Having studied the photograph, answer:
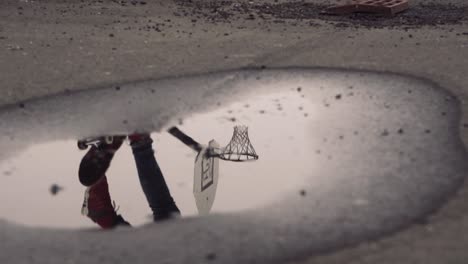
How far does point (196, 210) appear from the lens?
17.4 ft

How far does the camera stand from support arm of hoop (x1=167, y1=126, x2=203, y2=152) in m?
6.60

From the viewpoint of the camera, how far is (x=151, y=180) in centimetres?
588

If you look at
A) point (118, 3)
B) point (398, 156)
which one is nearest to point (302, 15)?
point (118, 3)

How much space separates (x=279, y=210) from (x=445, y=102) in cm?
325

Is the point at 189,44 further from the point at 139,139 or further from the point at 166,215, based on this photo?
the point at 166,215

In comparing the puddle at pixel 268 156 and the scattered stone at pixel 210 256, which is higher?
the puddle at pixel 268 156

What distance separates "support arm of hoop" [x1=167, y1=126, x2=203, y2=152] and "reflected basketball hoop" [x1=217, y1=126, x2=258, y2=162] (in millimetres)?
221

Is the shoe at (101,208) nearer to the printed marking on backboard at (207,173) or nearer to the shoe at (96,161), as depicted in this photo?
the shoe at (96,161)

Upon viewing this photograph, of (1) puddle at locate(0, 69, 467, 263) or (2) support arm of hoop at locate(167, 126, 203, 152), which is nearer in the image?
→ (1) puddle at locate(0, 69, 467, 263)

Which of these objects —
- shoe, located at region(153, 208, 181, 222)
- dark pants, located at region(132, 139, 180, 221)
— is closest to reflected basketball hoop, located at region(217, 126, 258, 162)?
dark pants, located at region(132, 139, 180, 221)

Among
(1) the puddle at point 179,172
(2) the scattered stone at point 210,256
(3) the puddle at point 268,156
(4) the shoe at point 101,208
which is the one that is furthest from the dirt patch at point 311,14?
(2) the scattered stone at point 210,256

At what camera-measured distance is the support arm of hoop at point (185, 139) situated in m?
6.60

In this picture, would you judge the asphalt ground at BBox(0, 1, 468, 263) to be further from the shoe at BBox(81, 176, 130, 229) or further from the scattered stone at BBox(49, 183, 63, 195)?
the shoe at BBox(81, 176, 130, 229)

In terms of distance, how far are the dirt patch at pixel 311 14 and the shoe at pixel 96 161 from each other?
6116 millimetres
